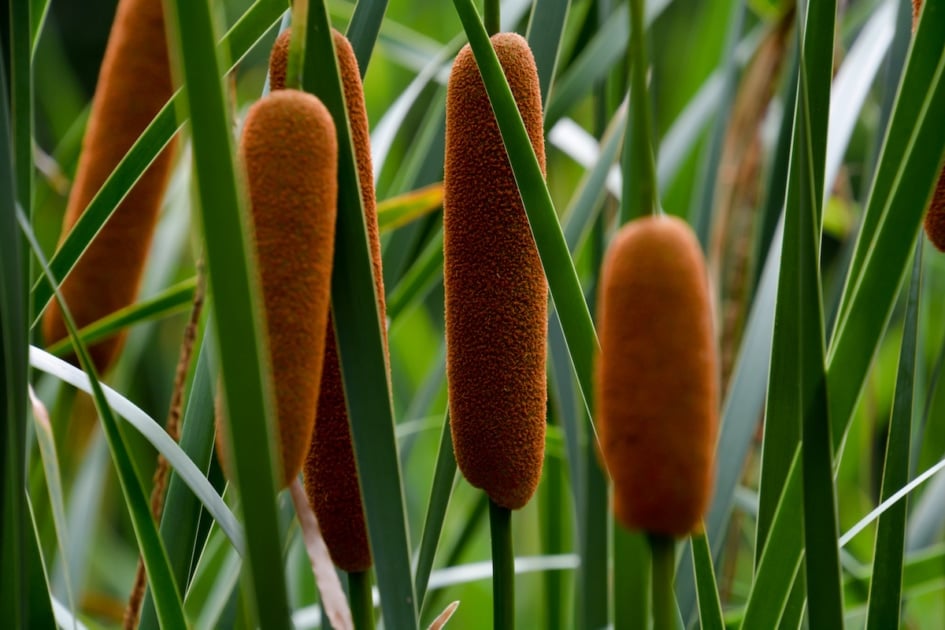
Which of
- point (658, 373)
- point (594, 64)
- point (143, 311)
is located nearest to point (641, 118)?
point (658, 373)

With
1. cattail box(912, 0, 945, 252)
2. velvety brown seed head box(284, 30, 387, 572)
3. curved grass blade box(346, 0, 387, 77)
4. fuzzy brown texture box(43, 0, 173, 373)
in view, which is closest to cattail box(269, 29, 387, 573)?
velvety brown seed head box(284, 30, 387, 572)

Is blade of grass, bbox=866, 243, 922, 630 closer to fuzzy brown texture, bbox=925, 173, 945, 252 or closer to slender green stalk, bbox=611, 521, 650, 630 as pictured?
fuzzy brown texture, bbox=925, 173, 945, 252

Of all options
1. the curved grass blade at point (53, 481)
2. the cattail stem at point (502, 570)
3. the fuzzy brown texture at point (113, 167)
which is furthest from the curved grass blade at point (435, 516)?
the fuzzy brown texture at point (113, 167)

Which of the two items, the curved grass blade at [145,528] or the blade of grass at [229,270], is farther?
the curved grass blade at [145,528]

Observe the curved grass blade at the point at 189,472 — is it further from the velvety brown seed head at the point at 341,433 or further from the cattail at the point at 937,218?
the cattail at the point at 937,218

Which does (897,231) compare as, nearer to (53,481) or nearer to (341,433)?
(341,433)
